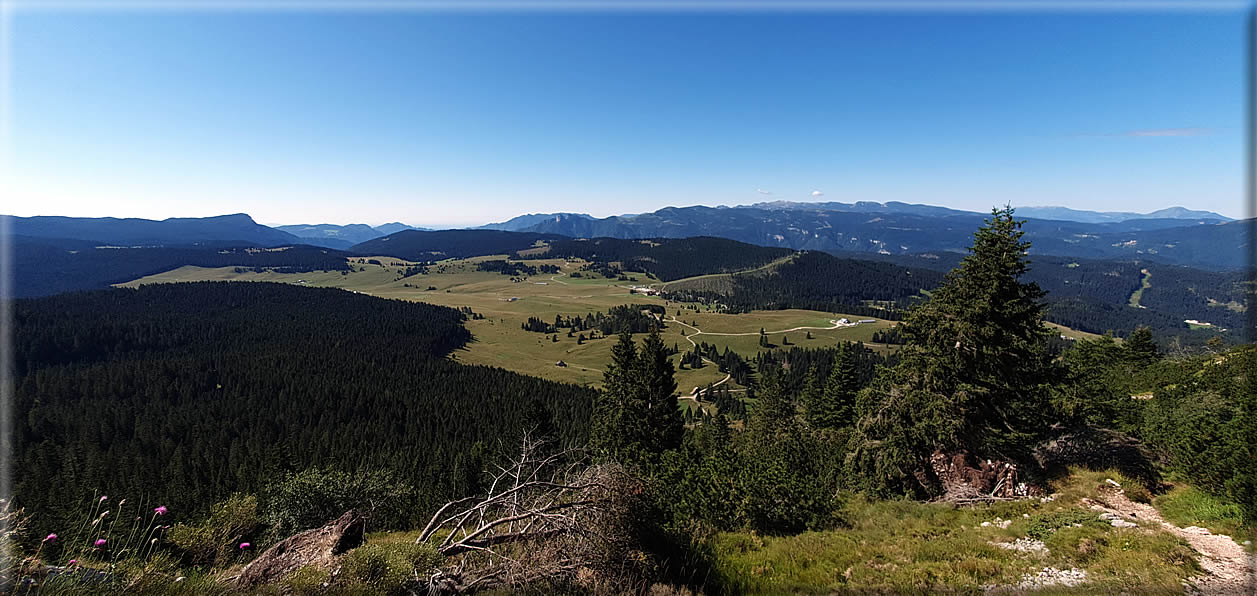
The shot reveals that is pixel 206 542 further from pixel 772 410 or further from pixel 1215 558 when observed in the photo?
pixel 772 410

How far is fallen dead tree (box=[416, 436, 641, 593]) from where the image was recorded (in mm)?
8422

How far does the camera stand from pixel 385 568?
26.6 ft

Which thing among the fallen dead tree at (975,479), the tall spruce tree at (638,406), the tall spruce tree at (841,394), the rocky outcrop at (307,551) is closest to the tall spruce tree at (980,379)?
the fallen dead tree at (975,479)

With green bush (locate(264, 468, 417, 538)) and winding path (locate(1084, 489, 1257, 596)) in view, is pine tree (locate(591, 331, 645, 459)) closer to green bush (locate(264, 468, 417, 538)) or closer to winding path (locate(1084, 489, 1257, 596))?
green bush (locate(264, 468, 417, 538))

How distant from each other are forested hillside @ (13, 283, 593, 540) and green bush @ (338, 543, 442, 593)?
29308 millimetres

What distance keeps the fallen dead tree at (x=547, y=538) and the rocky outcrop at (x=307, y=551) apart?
1.53 meters

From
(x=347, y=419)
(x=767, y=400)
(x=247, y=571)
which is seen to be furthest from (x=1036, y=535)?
(x=347, y=419)

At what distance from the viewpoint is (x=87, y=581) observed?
5.95 metres

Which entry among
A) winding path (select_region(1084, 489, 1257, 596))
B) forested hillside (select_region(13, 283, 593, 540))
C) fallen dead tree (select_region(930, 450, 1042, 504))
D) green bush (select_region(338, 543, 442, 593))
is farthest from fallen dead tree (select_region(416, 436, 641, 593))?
forested hillside (select_region(13, 283, 593, 540))

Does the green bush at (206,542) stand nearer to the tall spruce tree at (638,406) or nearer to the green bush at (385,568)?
the green bush at (385,568)

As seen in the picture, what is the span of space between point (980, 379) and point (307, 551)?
25.0 metres

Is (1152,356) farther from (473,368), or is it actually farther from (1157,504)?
(473,368)

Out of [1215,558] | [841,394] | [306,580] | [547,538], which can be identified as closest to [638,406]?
[841,394]

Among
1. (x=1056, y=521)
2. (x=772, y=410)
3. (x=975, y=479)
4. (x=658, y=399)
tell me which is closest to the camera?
(x=1056, y=521)
